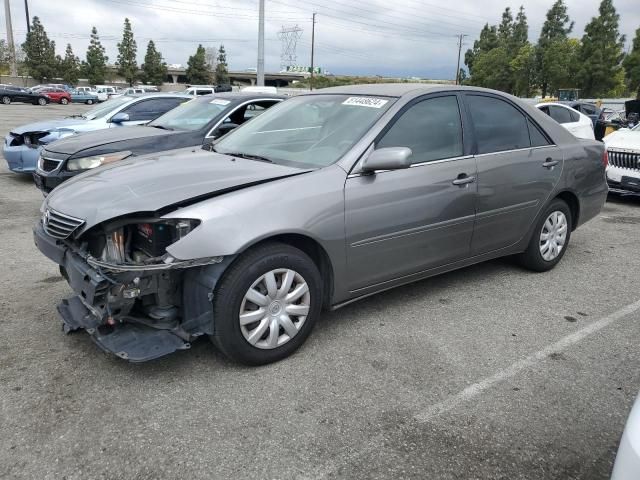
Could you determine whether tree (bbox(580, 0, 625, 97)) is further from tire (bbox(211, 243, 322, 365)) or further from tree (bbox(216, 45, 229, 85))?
tree (bbox(216, 45, 229, 85))

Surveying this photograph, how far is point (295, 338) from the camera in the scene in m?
3.25

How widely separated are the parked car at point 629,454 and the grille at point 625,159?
25.8ft

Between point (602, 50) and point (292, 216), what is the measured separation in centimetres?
4666

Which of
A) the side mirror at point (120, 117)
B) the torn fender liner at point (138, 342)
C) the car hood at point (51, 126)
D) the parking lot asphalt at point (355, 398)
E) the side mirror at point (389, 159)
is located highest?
the side mirror at point (389, 159)

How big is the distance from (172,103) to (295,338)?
7.20 meters

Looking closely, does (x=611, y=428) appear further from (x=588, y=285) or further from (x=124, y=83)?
(x=124, y=83)

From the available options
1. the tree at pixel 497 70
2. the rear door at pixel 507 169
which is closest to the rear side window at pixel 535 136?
the rear door at pixel 507 169

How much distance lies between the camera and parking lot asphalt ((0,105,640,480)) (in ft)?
7.81

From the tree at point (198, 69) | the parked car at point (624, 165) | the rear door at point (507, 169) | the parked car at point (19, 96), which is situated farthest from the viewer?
the tree at point (198, 69)

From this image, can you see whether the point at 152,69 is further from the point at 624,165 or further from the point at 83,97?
the point at 624,165

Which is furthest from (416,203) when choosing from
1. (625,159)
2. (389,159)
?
(625,159)

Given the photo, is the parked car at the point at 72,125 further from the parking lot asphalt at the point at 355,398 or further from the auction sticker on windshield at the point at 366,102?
the auction sticker on windshield at the point at 366,102

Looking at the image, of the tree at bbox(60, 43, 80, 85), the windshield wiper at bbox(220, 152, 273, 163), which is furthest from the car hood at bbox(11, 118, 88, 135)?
the tree at bbox(60, 43, 80, 85)

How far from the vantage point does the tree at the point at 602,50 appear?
136 feet
